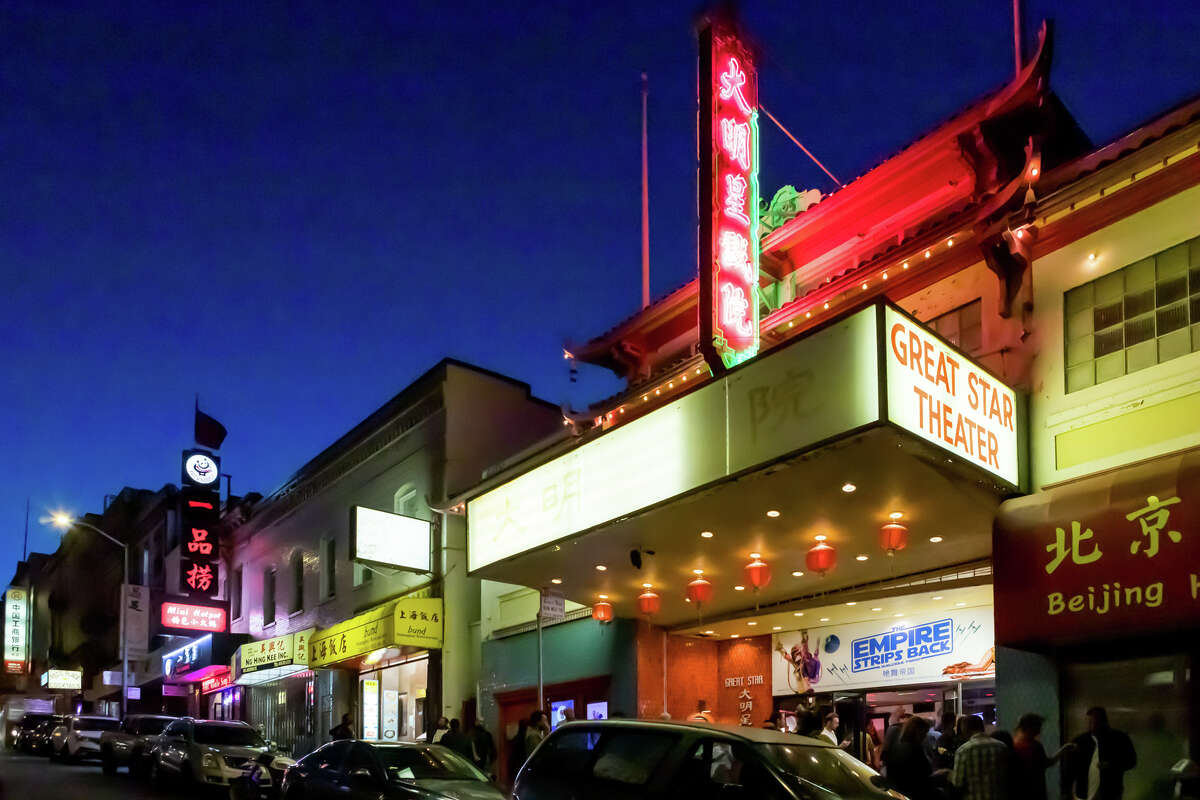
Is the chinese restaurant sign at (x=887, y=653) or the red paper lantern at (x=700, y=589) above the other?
the red paper lantern at (x=700, y=589)

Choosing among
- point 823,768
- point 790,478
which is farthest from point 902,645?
point 823,768

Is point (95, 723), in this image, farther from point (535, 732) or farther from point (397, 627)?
point (535, 732)

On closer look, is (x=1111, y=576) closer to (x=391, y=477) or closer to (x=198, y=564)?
(x=391, y=477)

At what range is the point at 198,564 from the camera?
3700cm

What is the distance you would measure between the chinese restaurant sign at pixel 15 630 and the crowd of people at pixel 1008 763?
6980 centimetres

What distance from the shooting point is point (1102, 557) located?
1113 cm

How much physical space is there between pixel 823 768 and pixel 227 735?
1579 cm

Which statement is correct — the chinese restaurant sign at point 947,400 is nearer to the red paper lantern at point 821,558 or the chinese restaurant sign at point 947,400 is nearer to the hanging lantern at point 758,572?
the red paper lantern at point 821,558

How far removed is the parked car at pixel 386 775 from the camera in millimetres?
11812

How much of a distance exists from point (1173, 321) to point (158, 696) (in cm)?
4297

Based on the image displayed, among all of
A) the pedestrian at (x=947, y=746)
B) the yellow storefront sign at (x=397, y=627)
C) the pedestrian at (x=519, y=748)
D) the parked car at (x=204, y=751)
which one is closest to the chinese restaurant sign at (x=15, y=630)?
the yellow storefront sign at (x=397, y=627)

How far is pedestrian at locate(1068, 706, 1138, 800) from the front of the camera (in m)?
10.7

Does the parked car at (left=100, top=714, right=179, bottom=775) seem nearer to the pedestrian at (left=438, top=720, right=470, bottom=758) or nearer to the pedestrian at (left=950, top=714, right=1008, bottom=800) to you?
the pedestrian at (left=438, top=720, right=470, bottom=758)

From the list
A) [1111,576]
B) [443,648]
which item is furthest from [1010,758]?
[443,648]
